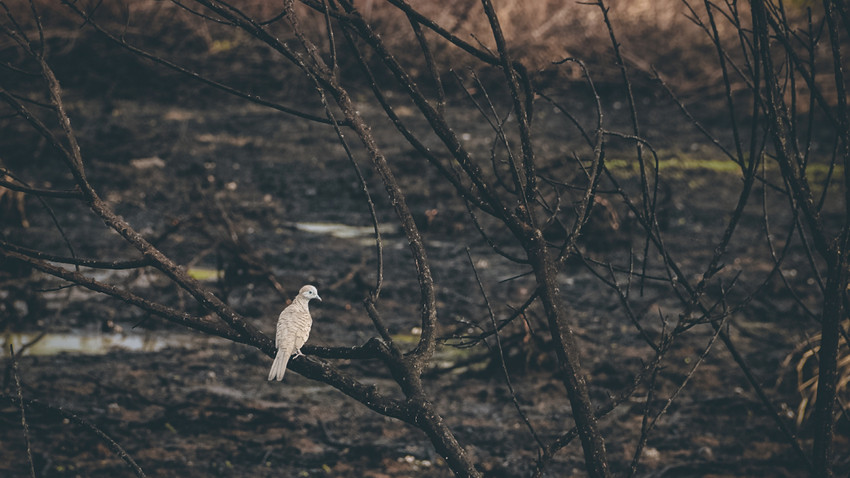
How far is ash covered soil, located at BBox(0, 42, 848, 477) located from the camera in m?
3.57

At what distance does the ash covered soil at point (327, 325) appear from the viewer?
3566 mm

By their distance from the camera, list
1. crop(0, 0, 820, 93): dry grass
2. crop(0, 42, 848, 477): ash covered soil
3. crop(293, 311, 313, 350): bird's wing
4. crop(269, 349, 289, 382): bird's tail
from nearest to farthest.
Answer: crop(269, 349, 289, 382): bird's tail, crop(293, 311, 313, 350): bird's wing, crop(0, 42, 848, 477): ash covered soil, crop(0, 0, 820, 93): dry grass

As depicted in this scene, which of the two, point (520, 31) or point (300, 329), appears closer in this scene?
point (300, 329)

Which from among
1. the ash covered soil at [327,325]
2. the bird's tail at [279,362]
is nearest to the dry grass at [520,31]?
the ash covered soil at [327,325]

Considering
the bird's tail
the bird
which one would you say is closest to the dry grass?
the bird

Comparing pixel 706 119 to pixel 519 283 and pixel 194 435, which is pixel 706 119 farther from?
pixel 194 435

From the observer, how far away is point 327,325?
4527mm

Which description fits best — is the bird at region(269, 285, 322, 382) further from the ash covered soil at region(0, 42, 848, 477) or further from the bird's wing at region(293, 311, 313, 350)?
the ash covered soil at region(0, 42, 848, 477)

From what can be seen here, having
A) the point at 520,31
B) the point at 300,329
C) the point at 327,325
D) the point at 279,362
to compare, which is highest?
the point at 520,31

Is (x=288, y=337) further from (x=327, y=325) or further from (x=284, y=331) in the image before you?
(x=327, y=325)

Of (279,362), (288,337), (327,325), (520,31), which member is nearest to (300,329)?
(288,337)

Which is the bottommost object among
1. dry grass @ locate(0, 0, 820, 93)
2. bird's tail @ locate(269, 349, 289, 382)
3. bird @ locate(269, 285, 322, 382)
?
bird's tail @ locate(269, 349, 289, 382)

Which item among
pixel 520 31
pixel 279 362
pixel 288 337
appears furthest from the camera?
pixel 520 31

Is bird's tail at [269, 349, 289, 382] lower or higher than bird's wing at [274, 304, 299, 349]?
lower
